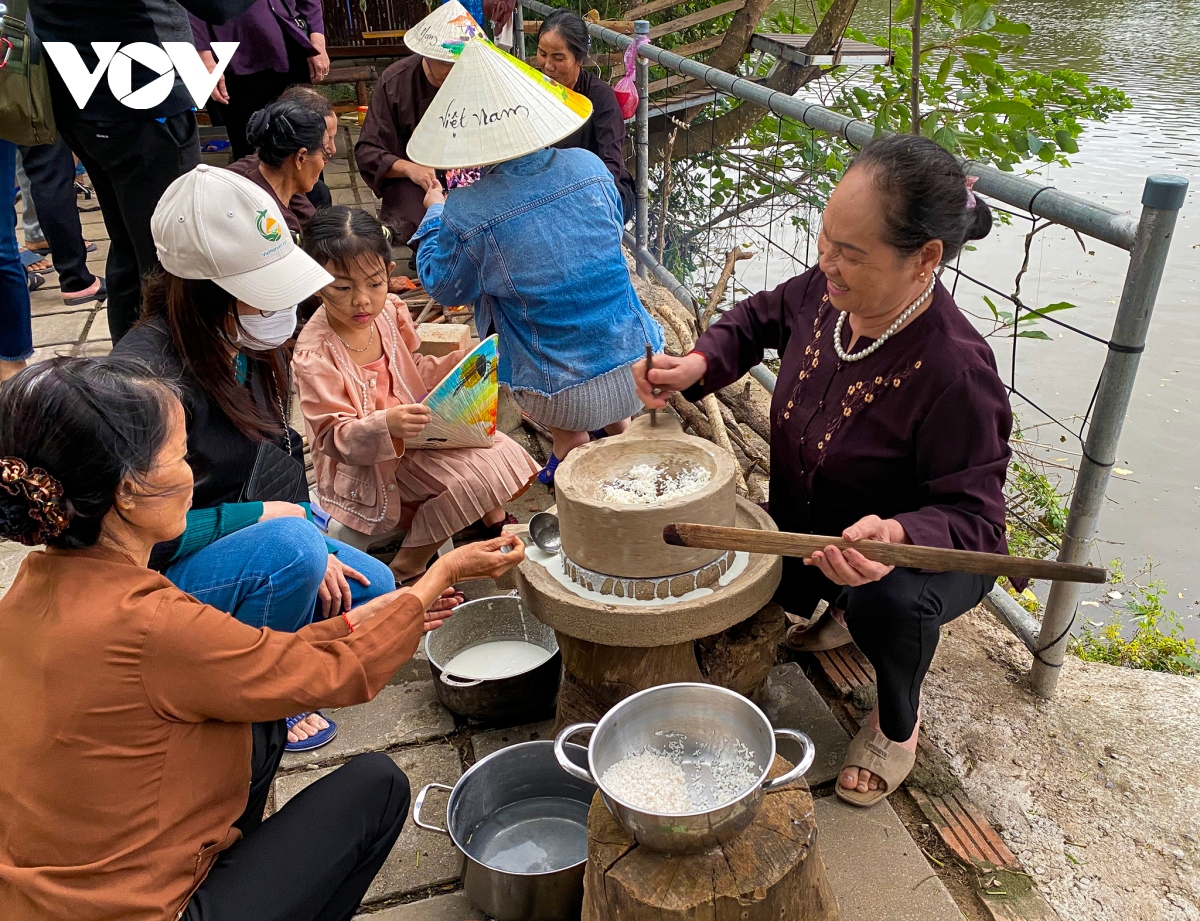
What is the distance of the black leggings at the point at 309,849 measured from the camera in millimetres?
1705

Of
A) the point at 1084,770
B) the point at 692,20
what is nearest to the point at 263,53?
the point at 692,20

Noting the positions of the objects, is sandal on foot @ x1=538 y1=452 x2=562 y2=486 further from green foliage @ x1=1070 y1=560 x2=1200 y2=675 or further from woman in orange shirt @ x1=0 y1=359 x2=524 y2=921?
woman in orange shirt @ x1=0 y1=359 x2=524 y2=921

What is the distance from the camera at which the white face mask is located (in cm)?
244

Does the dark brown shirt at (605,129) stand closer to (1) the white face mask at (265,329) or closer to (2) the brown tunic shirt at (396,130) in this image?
(2) the brown tunic shirt at (396,130)

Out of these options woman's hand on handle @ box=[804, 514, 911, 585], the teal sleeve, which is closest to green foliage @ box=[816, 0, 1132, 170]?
woman's hand on handle @ box=[804, 514, 911, 585]

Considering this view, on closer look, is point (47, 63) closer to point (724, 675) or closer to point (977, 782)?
point (724, 675)

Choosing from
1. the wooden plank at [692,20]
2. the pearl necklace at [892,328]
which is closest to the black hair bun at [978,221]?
the pearl necklace at [892,328]

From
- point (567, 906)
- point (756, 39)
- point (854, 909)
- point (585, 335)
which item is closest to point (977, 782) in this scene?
point (854, 909)

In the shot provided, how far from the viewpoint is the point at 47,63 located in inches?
137

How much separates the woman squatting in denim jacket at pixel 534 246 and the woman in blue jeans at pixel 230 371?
0.76 metres

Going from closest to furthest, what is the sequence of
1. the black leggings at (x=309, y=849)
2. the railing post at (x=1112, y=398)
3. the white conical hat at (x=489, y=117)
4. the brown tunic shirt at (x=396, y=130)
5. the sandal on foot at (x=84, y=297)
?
the black leggings at (x=309, y=849) → the railing post at (x=1112, y=398) → the white conical hat at (x=489, y=117) → the brown tunic shirt at (x=396, y=130) → the sandal on foot at (x=84, y=297)

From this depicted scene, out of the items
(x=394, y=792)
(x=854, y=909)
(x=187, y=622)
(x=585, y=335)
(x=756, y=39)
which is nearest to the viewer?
(x=187, y=622)

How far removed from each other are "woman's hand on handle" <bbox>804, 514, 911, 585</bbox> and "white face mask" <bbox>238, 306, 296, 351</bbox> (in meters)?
1.49

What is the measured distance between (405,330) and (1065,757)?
8.17 ft
